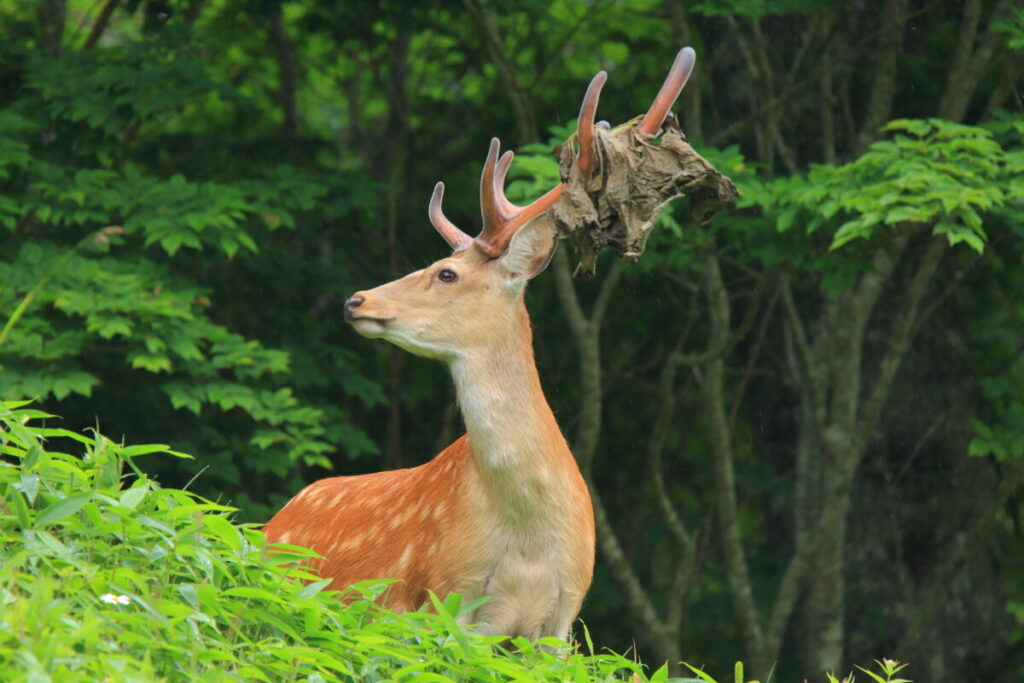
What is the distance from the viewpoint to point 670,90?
17.1ft

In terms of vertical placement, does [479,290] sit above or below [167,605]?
above

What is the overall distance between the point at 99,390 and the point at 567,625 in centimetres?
472

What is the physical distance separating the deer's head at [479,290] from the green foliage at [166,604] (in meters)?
1.39

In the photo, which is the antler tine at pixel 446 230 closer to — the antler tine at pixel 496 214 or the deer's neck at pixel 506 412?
the antler tine at pixel 496 214

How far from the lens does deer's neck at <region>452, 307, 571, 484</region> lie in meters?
5.16

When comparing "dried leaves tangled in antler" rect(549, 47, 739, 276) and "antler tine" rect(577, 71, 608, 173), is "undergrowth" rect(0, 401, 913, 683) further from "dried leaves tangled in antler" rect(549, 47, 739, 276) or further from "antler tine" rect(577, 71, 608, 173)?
"antler tine" rect(577, 71, 608, 173)

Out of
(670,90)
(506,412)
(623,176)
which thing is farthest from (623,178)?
(506,412)

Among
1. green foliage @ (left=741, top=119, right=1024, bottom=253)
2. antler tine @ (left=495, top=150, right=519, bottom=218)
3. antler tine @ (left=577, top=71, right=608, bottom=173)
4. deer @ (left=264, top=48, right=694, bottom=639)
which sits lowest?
deer @ (left=264, top=48, right=694, bottom=639)

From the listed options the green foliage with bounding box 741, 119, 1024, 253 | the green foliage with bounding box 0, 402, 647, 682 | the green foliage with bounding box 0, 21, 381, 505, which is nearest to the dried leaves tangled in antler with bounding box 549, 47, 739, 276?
the green foliage with bounding box 0, 402, 647, 682

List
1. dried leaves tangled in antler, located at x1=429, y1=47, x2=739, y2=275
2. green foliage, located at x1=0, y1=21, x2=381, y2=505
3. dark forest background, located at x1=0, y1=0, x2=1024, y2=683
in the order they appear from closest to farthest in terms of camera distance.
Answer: dried leaves tangled in antler, located at x1=429, y1=47, x2=739, y2=275 → green foliage, located at x1=0, y1=21, x2=381, y2=505 → dark forest background, located at x1=0, y1=0, x2=1024, y2=683

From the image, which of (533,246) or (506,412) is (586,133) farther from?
(506,412)

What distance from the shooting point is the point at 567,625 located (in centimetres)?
514

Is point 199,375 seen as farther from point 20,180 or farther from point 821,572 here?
point 821,572

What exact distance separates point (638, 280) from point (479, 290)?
5.73m
